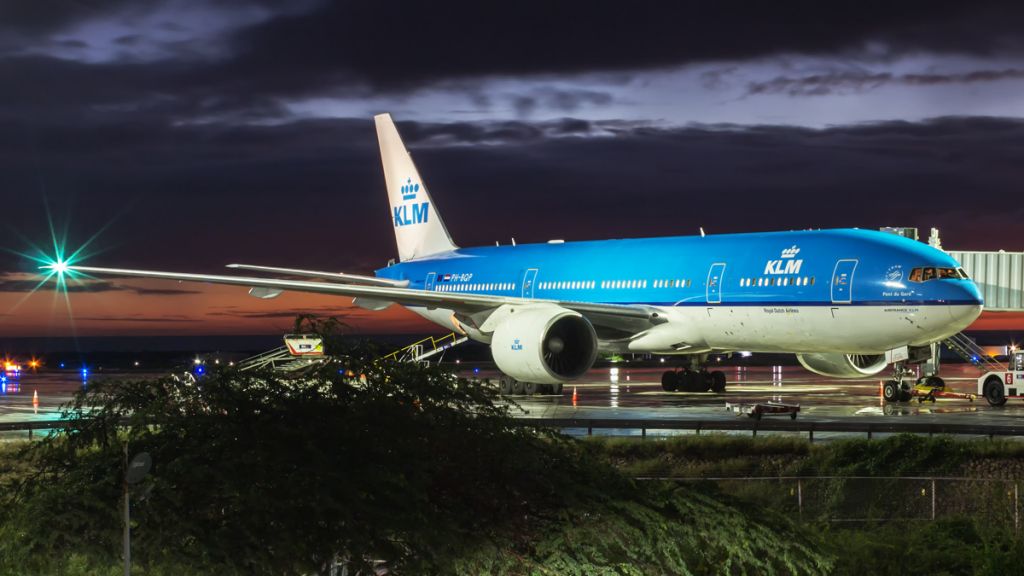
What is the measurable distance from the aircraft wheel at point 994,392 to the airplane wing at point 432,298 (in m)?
9.12

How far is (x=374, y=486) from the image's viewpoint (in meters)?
10.8

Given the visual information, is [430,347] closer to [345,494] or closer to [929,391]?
[929,391]

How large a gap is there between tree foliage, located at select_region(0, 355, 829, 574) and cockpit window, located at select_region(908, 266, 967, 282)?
18.6 metres

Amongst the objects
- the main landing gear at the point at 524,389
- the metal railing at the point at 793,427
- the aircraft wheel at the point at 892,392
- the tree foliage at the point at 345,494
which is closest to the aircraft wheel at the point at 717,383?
the main landing gear at the point at 524,389

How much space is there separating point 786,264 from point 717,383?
919cm

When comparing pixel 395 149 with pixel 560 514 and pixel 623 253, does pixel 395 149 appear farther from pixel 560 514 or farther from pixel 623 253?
pixel 560 514

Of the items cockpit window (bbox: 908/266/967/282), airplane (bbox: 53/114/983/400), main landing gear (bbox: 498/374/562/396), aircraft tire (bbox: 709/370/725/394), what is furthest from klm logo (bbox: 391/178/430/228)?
cockpit window (bbox: 908/266/967/282)

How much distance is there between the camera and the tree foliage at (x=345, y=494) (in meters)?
10.1

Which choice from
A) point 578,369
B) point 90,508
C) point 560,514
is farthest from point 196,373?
point 578,369

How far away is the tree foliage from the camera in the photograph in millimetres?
10055

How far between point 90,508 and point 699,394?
3102cm

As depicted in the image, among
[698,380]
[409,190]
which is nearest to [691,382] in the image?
[698,380]

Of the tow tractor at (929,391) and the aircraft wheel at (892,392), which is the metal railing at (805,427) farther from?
the tow tractor at (929,391)

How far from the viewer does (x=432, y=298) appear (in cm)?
3328
